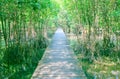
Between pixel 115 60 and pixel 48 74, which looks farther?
pixel 115 60

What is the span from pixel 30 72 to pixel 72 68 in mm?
2423

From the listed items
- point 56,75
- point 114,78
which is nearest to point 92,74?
point 114,78

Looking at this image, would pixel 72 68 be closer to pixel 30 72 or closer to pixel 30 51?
pixel 30 72

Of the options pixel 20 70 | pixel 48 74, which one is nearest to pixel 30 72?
pixel 20 70

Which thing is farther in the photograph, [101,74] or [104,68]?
[104,68]

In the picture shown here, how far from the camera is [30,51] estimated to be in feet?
59.8

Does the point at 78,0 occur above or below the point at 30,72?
above

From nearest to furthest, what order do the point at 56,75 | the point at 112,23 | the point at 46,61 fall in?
the point at 56,75, the point at 46,61, the point at 112,23

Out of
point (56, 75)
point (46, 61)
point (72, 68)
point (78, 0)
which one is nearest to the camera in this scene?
point (56, 75)

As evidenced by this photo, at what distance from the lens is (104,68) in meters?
15.2

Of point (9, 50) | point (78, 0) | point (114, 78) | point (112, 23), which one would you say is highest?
point (78, 0)

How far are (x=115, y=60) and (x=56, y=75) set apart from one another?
19.1 ft

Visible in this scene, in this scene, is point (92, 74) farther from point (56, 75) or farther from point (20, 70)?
point (20, 70)

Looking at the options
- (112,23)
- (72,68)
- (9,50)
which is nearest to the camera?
(72,68)
